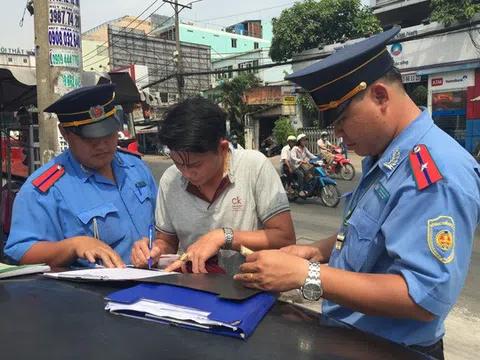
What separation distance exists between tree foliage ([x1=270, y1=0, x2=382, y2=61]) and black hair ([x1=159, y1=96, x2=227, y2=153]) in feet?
65.6

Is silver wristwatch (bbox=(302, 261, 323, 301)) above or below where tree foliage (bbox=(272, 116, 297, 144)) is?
below

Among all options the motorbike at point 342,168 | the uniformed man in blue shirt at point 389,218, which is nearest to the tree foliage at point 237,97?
the motorbike at point 342,168

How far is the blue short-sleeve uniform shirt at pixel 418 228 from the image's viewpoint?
3.16 ft

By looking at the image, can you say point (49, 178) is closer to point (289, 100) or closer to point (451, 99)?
point (451, 99)

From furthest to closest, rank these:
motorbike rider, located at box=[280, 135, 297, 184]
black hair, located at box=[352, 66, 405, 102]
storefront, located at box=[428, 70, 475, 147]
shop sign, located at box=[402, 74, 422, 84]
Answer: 1. shop sign, located at box=[402, 74, 422, 84]
2. storefront, located at box=[428, 70, 475, 147]
3. motorbike rider, located at box=[280, 135, 297, 184]
4. black hair, located at box=[352, 66, 405, 102]

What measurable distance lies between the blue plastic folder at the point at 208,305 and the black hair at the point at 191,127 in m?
0.60

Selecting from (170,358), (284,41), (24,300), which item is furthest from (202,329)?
(284,41)

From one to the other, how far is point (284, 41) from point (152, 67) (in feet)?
70.8

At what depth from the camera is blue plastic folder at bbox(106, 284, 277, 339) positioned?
89 cm

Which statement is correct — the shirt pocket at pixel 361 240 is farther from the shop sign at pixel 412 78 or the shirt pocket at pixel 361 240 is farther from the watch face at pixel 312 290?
the shop sign at pixel 412 78

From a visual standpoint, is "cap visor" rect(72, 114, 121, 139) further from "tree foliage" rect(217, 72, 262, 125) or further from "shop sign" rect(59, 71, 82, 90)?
"tree foliage" rect(217, 72, 262, 125)

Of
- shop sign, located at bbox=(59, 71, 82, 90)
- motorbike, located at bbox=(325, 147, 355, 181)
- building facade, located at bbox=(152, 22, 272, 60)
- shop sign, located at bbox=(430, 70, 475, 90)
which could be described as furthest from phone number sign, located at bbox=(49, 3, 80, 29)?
building facade, located at bbox=(152, 22, 272, 60)

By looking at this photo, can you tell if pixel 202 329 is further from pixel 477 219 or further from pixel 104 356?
pixel 477 219

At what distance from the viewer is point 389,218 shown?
3.42ft
